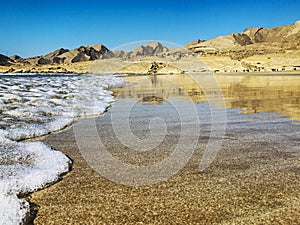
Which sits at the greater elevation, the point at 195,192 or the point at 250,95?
the point at 250,95

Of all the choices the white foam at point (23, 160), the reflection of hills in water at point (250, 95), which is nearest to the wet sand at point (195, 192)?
the white foam at point (23, 160)

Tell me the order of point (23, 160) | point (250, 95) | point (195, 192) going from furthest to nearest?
1. point (250, 95)
2. point (23, 160)
3. point (195, 192)

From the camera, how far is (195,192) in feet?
7.62

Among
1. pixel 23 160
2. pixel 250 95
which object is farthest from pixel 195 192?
pixel 250 95

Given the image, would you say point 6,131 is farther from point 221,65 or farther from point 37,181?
point 221,65

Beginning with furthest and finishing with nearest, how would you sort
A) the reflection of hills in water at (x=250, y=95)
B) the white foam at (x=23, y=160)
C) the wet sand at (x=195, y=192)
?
the reflection of hills in water at (x=250, y=95) → the white foam at (x=23, y=160) → the wet sand at (x=195, y=192)

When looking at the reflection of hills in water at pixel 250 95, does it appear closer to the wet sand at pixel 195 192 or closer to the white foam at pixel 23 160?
the wet sand at pixel 195 192

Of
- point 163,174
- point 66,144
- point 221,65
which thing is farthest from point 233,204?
point 221,65

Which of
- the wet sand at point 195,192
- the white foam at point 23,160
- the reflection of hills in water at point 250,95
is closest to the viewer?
the wet sand at point 195,192

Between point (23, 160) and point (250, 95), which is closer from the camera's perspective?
point (23, 160)

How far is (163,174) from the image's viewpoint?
2.76 metres

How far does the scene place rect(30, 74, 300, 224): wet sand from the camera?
1.94 metres

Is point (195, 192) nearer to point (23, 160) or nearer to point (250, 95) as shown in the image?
point (23, 160)

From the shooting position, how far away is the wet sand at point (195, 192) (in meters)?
1.94
